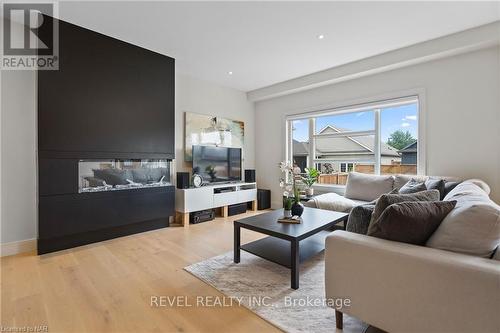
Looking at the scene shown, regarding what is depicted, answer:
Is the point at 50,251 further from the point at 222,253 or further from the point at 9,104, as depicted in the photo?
the point at 222,253

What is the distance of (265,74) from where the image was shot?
4344 millimetres

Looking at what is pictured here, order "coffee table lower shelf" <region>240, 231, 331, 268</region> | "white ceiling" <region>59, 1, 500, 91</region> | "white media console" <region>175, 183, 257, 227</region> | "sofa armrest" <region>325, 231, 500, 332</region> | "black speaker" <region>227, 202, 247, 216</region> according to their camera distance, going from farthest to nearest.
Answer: "black speaker" <region>227, 202, 247, 216</region>, "white media console" <region>175, 183, 257, 227</region>, "white ceiling" <region>59, 1, 500, 91</region>, "coffee table lower shelf" <region>240, 231, 331, 268</region>, "sofa armrest" <region>325, 231, 500, 332</region>

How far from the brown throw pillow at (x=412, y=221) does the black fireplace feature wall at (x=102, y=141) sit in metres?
3.07

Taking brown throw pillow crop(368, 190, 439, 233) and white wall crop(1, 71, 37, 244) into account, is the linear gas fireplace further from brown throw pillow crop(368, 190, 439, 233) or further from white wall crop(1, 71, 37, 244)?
brown throw pillow crop(368, 190, 439, 233)

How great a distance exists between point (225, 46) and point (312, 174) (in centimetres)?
230

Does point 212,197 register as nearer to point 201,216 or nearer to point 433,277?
point 201,216

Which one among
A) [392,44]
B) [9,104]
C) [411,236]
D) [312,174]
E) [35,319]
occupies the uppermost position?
[392,44]

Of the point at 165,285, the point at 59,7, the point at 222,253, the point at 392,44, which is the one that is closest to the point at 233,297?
the point at 165,285

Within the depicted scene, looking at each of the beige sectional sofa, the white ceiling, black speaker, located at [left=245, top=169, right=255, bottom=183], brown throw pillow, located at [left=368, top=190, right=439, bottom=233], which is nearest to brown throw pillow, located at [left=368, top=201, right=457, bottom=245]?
the beige sectional sofa

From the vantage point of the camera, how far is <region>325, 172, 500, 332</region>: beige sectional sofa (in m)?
1.04

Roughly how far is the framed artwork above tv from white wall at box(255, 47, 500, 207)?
7.85ft

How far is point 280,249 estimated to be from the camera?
238cm

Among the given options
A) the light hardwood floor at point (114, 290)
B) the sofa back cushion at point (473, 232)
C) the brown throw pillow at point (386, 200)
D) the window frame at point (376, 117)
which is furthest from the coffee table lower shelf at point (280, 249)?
the window frame at point (376, 117)

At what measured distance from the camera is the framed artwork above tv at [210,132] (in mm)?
4328
